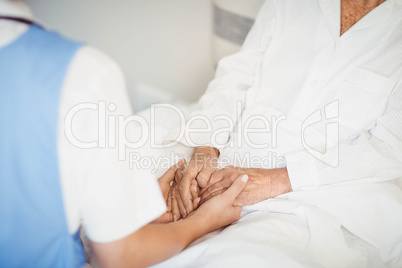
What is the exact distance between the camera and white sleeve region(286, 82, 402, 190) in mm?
1075

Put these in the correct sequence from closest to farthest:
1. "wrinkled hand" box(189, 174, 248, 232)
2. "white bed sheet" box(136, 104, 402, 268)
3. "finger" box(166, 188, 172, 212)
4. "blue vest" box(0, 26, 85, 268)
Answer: "blue vest" box(0, 26, 85, 268), "white bed sheet" box(136, 104, 402, 268), "wrinkled hand" box(189, 174, 248, 232), "finger" box(166, 188, 172, 212)

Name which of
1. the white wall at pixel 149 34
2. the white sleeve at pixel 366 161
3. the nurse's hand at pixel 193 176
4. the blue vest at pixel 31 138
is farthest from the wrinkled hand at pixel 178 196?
the white wall at pixel 149 34

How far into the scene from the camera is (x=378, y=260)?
1.00 m

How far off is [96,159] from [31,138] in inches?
4.1

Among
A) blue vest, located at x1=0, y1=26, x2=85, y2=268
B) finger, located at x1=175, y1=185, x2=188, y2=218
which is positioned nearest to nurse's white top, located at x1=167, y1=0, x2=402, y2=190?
finger, located at x1=175, y1=185, x2=188, y2=218

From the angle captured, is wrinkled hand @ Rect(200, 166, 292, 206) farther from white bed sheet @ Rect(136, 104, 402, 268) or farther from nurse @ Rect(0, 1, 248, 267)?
nurse @ Rect(0, 1, 248, 267)

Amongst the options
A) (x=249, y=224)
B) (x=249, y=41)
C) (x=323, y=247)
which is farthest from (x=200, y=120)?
(x=323, y=247)

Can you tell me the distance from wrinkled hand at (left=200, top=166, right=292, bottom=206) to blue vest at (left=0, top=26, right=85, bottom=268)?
61cm

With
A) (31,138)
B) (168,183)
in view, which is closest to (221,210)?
(168,183)

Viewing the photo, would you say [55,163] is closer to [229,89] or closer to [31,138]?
[31,138]

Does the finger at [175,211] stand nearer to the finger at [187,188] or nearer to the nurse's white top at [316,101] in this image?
the finger at [187,188]

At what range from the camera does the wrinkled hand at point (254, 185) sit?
3.67ft

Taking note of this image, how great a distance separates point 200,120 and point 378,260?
770 millimetres

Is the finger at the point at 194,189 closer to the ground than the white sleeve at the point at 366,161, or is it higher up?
closer to the ground
